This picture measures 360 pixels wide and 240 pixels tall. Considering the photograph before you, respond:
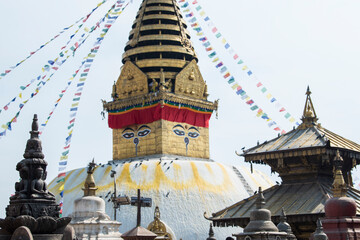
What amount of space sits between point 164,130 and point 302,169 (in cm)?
1901

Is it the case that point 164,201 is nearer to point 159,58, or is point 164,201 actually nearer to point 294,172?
point 159,58

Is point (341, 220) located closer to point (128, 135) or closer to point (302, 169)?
point (302, 169)

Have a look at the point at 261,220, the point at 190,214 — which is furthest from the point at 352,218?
the point at 190,214

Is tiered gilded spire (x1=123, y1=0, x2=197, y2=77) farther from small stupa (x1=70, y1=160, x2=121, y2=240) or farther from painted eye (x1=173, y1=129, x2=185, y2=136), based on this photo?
small stupa (x1=70, y1=160, x2=121, y2=240)

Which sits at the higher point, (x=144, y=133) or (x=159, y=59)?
(x=159, y=59)

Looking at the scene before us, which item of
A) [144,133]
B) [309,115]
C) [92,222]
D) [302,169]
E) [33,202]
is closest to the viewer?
[33,202]

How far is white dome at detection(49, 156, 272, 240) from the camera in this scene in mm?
29000

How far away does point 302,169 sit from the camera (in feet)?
55.2

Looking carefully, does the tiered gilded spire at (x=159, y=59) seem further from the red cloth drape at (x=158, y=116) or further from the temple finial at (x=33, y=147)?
the temple finial at (x=33, y=147)

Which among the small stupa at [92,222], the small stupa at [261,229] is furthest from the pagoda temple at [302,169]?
the small stupa at [261,229]

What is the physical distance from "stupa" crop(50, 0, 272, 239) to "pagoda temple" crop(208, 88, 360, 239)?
506 inches

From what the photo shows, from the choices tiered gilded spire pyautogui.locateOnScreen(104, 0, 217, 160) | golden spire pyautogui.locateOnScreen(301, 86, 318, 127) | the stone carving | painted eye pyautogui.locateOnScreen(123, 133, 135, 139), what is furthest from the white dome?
the stone carving

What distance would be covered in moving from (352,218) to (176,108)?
23.0m

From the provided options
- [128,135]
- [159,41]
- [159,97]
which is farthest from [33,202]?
[159,41]
